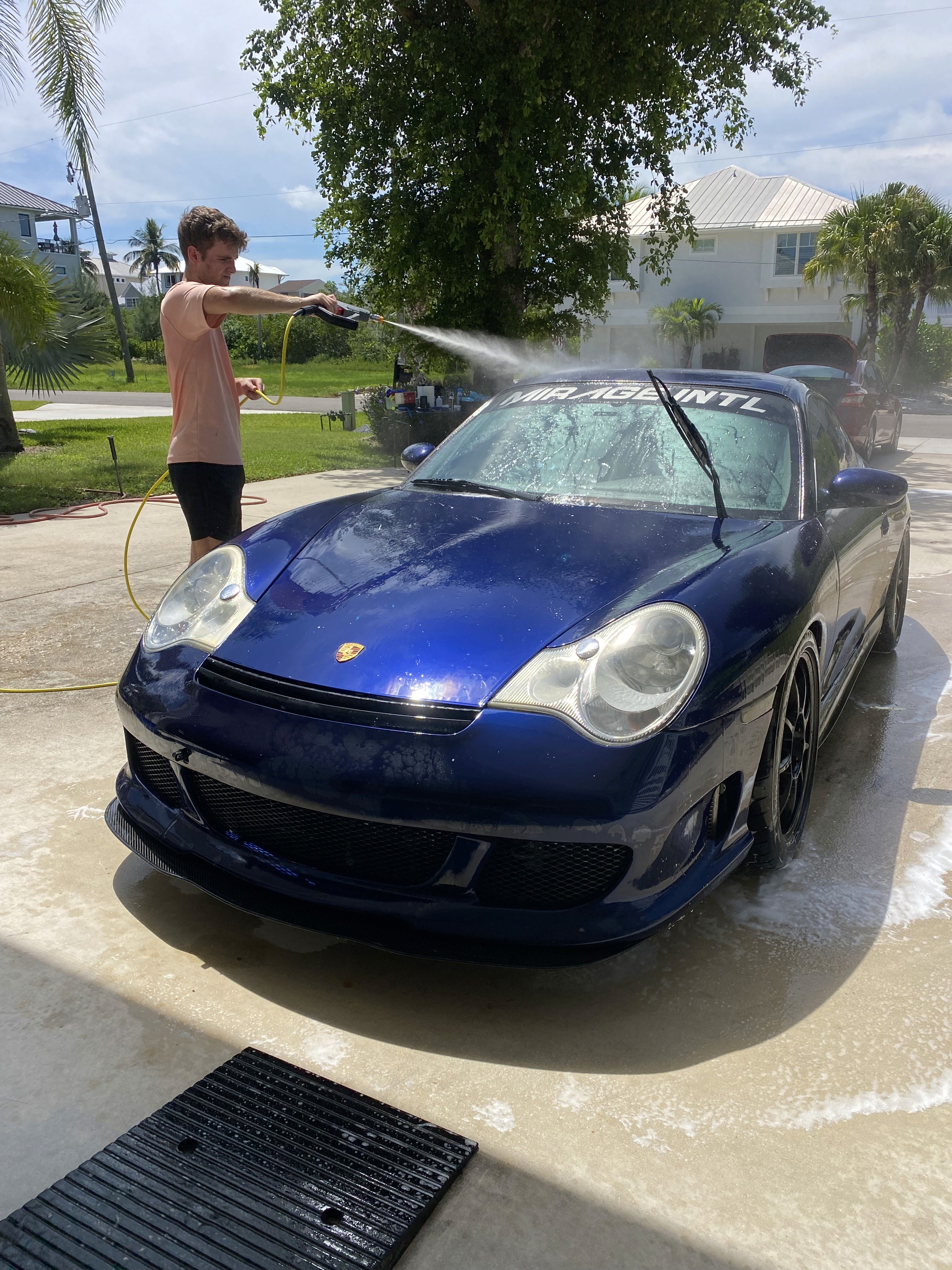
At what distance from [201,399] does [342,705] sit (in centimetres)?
241

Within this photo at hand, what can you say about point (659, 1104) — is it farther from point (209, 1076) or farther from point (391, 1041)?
point (209, 1076)

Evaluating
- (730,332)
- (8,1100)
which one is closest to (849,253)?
Answer: (730,332)

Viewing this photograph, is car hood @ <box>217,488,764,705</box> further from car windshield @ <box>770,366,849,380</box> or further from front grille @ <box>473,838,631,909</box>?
car windshield @ <box>770,366,849,380</box>

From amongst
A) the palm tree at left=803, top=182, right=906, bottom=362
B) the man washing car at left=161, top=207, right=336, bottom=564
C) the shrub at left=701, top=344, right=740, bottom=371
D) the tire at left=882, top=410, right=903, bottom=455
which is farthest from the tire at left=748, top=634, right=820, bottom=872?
the shrub at left=701, top=344, right=740, bottom=371

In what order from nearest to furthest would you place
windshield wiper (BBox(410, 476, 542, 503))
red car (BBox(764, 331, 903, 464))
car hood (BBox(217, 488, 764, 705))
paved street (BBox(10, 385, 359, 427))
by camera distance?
car hood (BBox(217, 488, 764, 705)) → windshield wiper (BBox(410, 476, 542, 503)) → red car (BBox(764, 331, 903, 464)) → paved street (BBox(10, 385, 359, 427))

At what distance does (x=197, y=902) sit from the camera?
264cm

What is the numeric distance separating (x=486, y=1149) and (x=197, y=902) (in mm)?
1151

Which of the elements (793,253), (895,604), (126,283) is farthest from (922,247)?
(126,283)

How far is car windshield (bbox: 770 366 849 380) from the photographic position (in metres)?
13.2

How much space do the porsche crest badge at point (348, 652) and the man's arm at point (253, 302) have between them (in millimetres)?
1631

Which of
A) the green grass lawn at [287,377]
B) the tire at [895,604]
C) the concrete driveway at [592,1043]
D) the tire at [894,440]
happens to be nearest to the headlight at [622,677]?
the concrete driveway at [592,1043]

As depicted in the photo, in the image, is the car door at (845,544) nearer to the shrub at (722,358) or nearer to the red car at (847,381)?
the red car at (847,381)

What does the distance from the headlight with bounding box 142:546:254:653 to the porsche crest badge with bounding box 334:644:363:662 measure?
1.26 feet

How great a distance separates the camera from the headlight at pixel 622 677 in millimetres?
2092
